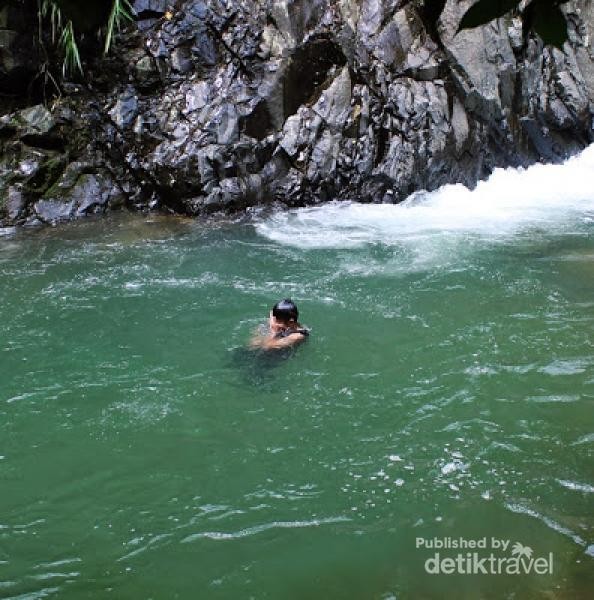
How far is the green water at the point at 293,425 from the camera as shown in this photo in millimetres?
3584

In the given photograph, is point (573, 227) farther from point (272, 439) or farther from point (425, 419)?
point (272, 439)

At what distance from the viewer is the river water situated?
141 inches

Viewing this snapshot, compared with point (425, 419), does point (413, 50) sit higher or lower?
higher

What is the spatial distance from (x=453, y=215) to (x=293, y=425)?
5731 millimetres

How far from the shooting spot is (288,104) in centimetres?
1009

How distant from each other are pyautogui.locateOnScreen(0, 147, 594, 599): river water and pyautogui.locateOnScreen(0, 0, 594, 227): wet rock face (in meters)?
1.64

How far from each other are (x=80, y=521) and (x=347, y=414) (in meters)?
1.90

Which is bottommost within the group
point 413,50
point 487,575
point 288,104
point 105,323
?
point 487,575

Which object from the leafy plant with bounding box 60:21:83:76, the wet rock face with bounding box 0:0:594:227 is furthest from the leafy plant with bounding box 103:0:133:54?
the leafy plant with bounding box 60:21:83:76

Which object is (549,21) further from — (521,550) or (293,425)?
(293,425)

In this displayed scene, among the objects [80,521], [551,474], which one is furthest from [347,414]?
[80,521]

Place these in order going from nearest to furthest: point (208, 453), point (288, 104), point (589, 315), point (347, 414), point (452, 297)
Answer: point (208, 453)
point (347, 414)
point (589, 315)
point (452, 297)
point (288, 104)

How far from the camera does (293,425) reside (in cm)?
477

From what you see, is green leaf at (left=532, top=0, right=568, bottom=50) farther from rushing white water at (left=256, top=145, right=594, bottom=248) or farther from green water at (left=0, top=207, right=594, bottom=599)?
rushing white water at (left=256, top=145, right=594, bottom=248)
